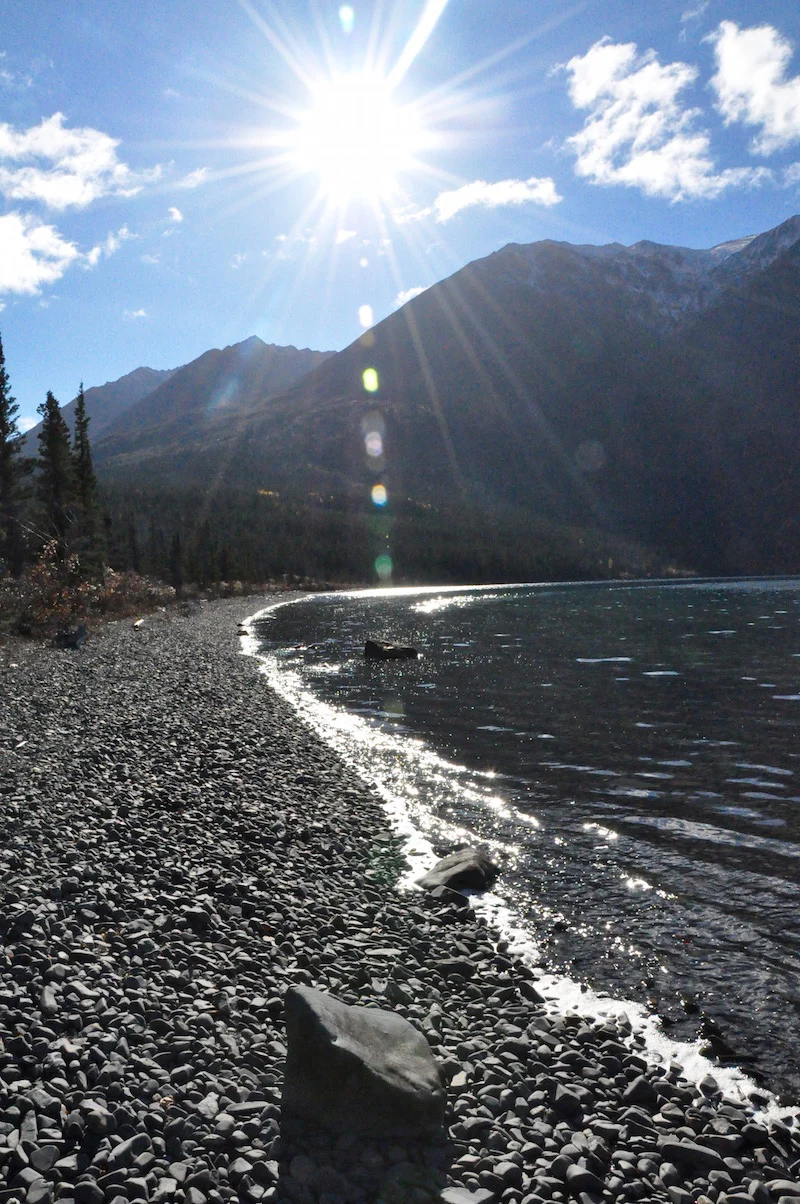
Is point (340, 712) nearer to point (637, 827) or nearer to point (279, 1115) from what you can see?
point (637, 827)

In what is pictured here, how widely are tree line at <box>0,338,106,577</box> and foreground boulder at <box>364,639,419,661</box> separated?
27.6 m

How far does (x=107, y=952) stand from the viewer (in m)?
8.01

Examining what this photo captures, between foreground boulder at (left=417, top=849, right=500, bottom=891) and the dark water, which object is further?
foreground boulder at (left=417, top=849, right=500, bottom=891)

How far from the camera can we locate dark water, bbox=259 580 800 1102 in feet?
28.0

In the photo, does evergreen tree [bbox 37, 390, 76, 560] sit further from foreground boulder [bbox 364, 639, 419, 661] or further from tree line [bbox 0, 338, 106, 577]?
foreground boulder [bbox 364, 639, 419, 661]

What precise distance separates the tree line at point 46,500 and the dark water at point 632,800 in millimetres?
32049

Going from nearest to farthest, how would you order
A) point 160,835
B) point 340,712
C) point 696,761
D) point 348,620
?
point 160,835 < point 696,761 < point 340,712 < point 348,620

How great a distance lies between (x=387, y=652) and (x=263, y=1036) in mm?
36314

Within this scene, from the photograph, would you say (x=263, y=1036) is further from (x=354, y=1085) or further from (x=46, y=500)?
(x=46, y=500)

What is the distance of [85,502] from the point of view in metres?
78.4

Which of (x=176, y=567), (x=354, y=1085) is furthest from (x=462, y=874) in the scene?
(x=176, y=567)

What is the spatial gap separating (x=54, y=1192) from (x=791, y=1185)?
5.26 metres

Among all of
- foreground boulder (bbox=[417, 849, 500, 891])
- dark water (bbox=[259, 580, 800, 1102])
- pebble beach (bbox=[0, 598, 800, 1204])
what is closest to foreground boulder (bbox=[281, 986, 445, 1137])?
pebble beach (bbox=[0, 598, 800, 1204])

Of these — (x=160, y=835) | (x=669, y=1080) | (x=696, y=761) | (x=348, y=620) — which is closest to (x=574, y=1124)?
(x=669, y=1080)
